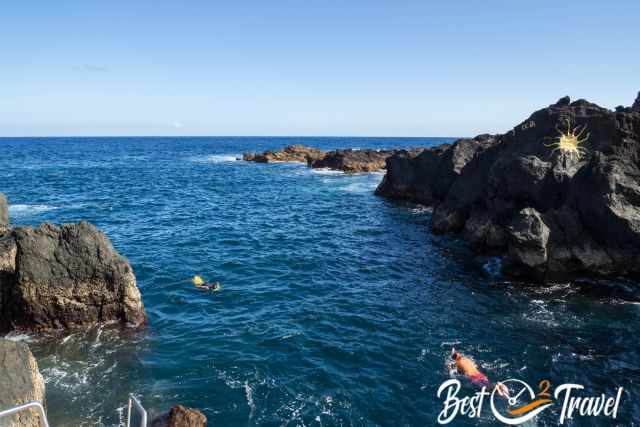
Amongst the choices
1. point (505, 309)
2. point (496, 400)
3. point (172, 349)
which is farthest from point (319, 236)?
point (496, 400)

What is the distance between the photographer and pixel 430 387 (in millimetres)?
14930

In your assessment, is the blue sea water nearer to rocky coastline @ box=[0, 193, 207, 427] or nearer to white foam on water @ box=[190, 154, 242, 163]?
rocky coastline @ box=[0, 193, 207, 427]

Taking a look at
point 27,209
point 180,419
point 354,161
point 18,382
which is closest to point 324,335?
point 180,419

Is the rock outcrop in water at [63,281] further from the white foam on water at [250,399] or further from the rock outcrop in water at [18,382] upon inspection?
the white foam on water at [250,399]

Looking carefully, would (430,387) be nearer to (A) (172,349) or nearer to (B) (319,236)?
(A) (172,349)

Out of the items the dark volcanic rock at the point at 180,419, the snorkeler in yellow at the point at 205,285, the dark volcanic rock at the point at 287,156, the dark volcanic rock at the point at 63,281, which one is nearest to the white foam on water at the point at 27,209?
the snorkeler in yellow at the point at 205,285

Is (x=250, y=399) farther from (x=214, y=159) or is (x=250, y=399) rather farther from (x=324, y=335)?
(x=214, y=159)

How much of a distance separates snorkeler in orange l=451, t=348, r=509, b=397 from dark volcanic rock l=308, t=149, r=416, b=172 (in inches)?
2757

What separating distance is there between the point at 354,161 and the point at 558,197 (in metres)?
59.6

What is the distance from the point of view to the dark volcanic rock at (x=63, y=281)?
17.3 meters

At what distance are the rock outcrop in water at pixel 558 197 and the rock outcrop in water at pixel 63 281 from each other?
21271mm

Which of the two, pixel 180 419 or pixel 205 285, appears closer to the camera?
pixel 180 419

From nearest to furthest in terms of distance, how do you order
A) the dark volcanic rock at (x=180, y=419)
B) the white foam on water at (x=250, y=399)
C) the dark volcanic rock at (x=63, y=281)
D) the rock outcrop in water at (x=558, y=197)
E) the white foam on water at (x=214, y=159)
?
1. the dark volcanic rock at (x=180, y=419)
2. the white foam on water at (x=250, y=399)
3. the dark volcanic rock at (x=63, y=281)
4. the rock outcrop in water at (x=558, y=197)
5. the white foam on water at (x=214, y=159)

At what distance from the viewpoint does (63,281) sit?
699 inches
